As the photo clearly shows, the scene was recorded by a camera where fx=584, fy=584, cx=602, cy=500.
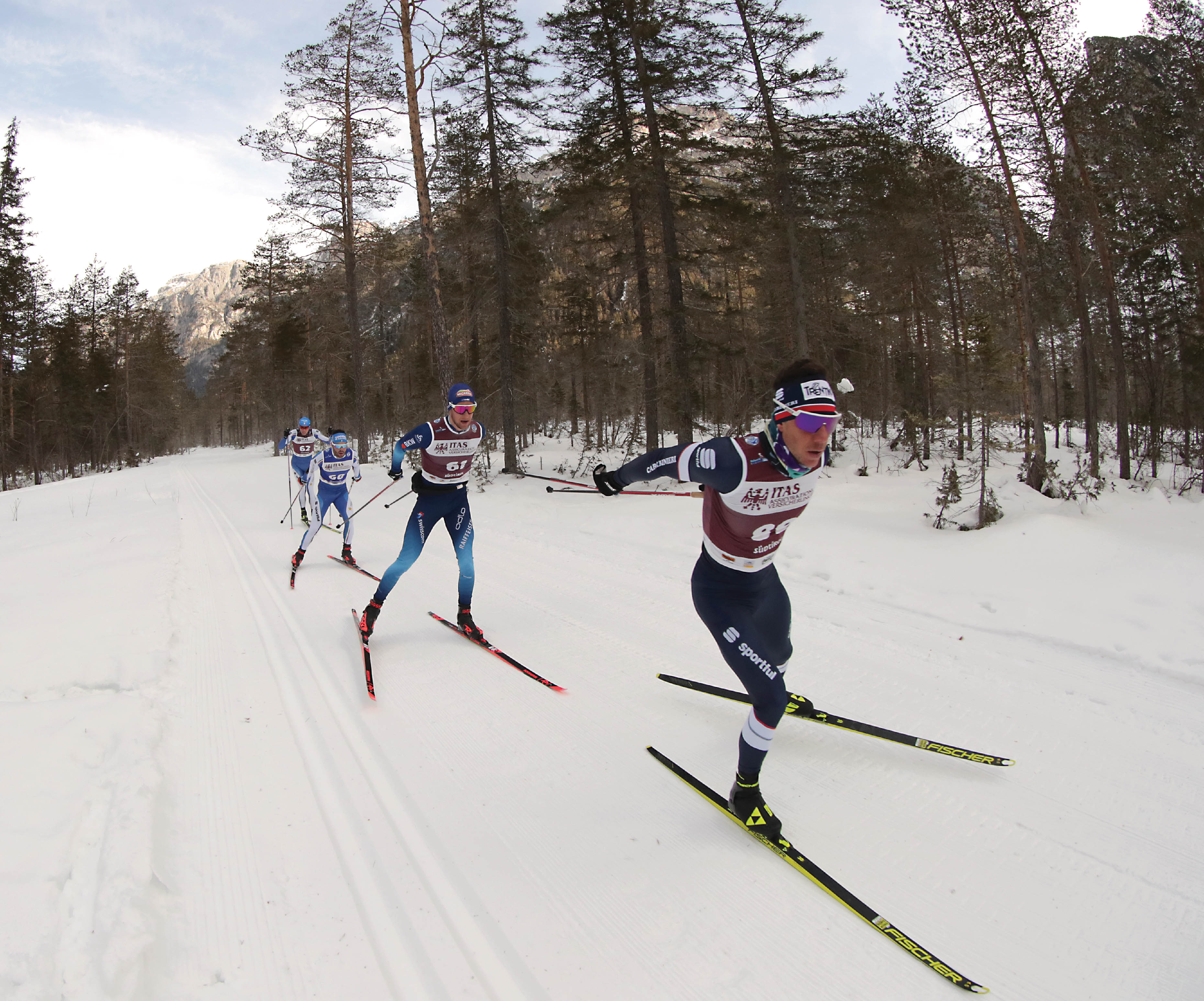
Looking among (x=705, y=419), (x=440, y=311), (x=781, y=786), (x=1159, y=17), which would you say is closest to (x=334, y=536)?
(x=440, y=311)

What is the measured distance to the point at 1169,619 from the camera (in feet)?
18.4

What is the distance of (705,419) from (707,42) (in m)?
15.8

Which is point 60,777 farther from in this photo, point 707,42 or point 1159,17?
point 1159,17

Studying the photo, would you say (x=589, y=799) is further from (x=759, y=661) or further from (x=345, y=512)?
(x=345, y=512)

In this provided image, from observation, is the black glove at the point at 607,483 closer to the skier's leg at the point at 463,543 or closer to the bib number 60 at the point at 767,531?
the bib number 60 at the point at 767,531

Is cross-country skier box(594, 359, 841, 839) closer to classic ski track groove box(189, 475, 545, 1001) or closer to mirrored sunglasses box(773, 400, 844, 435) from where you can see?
mirrored sunglasses box(773, 400, 844, 435)

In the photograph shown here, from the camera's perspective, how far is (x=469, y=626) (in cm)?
578

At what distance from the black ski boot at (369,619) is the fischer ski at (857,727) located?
3001 millimetres

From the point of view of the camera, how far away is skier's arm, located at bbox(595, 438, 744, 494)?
3.00m

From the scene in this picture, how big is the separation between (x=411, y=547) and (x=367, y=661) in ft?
4.50

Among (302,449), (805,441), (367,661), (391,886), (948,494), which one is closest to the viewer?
(391,886)

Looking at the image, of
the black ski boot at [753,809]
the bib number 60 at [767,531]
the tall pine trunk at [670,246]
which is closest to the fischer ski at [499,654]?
the black ski boot at [753,809]

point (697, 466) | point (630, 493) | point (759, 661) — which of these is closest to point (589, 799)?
point (759, 661)

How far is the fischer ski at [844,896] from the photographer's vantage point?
88.4 inches
